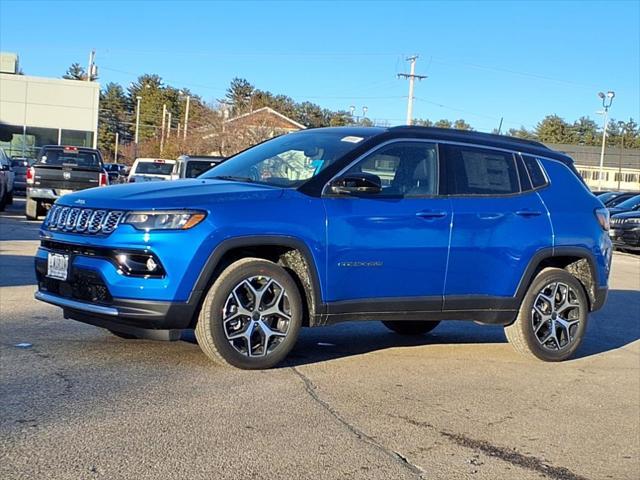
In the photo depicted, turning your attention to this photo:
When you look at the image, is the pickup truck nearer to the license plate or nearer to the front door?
the license plate

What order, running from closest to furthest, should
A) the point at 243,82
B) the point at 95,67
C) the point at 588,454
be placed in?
the point at 588,454
the point at 95,67
the point at 243,82

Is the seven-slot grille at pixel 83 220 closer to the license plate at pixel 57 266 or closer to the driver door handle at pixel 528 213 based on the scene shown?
the license plate at pixel 57 266

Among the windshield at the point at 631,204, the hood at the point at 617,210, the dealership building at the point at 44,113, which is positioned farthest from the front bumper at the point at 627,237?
the dealership building at the point at 44,113

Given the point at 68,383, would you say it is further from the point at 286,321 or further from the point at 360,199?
the point at 360,199

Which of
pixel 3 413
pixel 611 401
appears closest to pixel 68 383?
pixel 3 413

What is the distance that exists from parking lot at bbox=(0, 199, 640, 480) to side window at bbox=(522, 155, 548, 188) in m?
1.62

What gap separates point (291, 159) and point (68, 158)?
13543 mm

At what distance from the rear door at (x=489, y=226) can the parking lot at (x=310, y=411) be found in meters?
0.68

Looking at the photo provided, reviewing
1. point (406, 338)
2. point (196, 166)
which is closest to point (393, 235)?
point (406, 338)

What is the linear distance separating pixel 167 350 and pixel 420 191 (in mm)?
2406

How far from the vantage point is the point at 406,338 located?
24.9ft

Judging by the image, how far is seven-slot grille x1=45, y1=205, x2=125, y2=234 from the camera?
17.1 feet

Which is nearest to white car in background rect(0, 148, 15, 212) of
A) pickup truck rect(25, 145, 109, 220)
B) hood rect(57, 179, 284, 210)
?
pickup truck rect(25, 145, 109, 220)

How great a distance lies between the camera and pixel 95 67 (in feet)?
207
